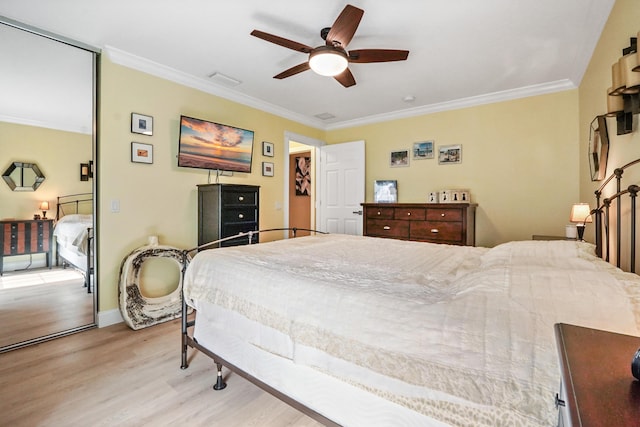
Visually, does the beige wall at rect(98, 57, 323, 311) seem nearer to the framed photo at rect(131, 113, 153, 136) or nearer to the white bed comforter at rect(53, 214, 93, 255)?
the framed photo at rect(131, 113, 153, 136)

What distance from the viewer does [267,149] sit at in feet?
14.7

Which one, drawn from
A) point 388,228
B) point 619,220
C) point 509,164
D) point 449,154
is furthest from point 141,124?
point 509,164

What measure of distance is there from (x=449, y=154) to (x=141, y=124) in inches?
159

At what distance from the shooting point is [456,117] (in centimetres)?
424

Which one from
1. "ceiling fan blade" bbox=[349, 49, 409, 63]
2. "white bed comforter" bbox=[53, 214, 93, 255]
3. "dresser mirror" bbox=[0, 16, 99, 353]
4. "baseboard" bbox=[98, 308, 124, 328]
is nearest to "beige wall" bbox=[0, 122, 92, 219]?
"dresser mirror" bbox=[0, 16, 99, 353]

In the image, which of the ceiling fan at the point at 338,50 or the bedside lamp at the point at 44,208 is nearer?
the ceiling fan at the point at 338,50

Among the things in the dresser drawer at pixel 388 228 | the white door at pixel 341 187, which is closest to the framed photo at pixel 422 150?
the white door at pixel 341 187

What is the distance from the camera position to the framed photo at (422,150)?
4453 millimetres

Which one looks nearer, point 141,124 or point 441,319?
point 441,319

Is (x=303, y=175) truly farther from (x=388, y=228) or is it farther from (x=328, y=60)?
(x=328, y=60)

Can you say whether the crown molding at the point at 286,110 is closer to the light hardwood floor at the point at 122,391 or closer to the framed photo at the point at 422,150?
the framed photo at the point at 422,150

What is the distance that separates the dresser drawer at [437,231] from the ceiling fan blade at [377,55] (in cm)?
221

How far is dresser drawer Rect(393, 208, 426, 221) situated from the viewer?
3953mm

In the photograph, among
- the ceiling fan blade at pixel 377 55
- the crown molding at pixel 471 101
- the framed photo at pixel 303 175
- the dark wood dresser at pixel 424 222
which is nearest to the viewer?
the ceiling fan blade at pixel 377 55
